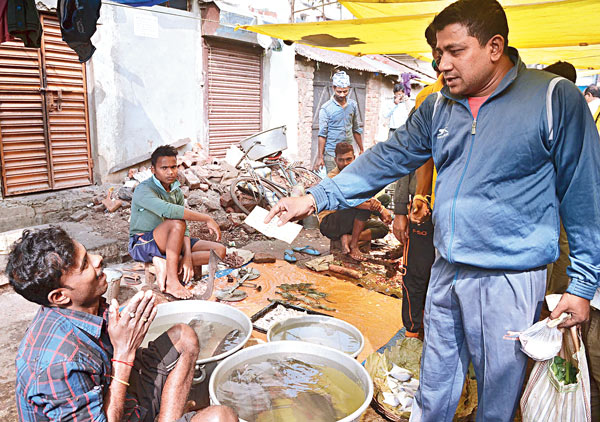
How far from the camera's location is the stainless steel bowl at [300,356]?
214 centimetres

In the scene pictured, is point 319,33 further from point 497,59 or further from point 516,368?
point 516,368

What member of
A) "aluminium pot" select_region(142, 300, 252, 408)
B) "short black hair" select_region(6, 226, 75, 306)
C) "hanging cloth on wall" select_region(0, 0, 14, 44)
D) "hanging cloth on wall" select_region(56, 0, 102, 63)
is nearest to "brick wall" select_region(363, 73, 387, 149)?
"hanging cloth on wall" select_region(56, 0, 102, 63)

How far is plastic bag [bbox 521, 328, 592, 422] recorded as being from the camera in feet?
5.50

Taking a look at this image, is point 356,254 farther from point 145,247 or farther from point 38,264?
point 38,264

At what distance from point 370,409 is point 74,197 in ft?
17.1

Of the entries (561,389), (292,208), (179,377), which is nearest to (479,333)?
(561,389)

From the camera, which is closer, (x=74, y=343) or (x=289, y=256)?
(x=74, y=343)

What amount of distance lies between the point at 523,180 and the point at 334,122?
5496mm

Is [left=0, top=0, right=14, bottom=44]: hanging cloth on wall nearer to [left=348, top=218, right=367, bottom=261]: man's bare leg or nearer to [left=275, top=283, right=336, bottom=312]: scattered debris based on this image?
[left=275, top=283, right=336, bottom=312]: scattered debris

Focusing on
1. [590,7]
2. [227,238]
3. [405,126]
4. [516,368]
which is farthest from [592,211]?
[227,238]

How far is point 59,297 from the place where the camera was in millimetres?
1713

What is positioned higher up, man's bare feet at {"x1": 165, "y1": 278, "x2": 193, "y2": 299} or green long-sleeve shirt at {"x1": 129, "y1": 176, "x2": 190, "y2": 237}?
green long-sleeve shirt at {"x1": 129, "y1": 176, "x2": 190, "y2": 237}

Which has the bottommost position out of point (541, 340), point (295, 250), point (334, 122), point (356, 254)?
point (295, 250)

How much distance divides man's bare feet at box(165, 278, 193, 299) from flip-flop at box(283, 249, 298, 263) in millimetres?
1514
